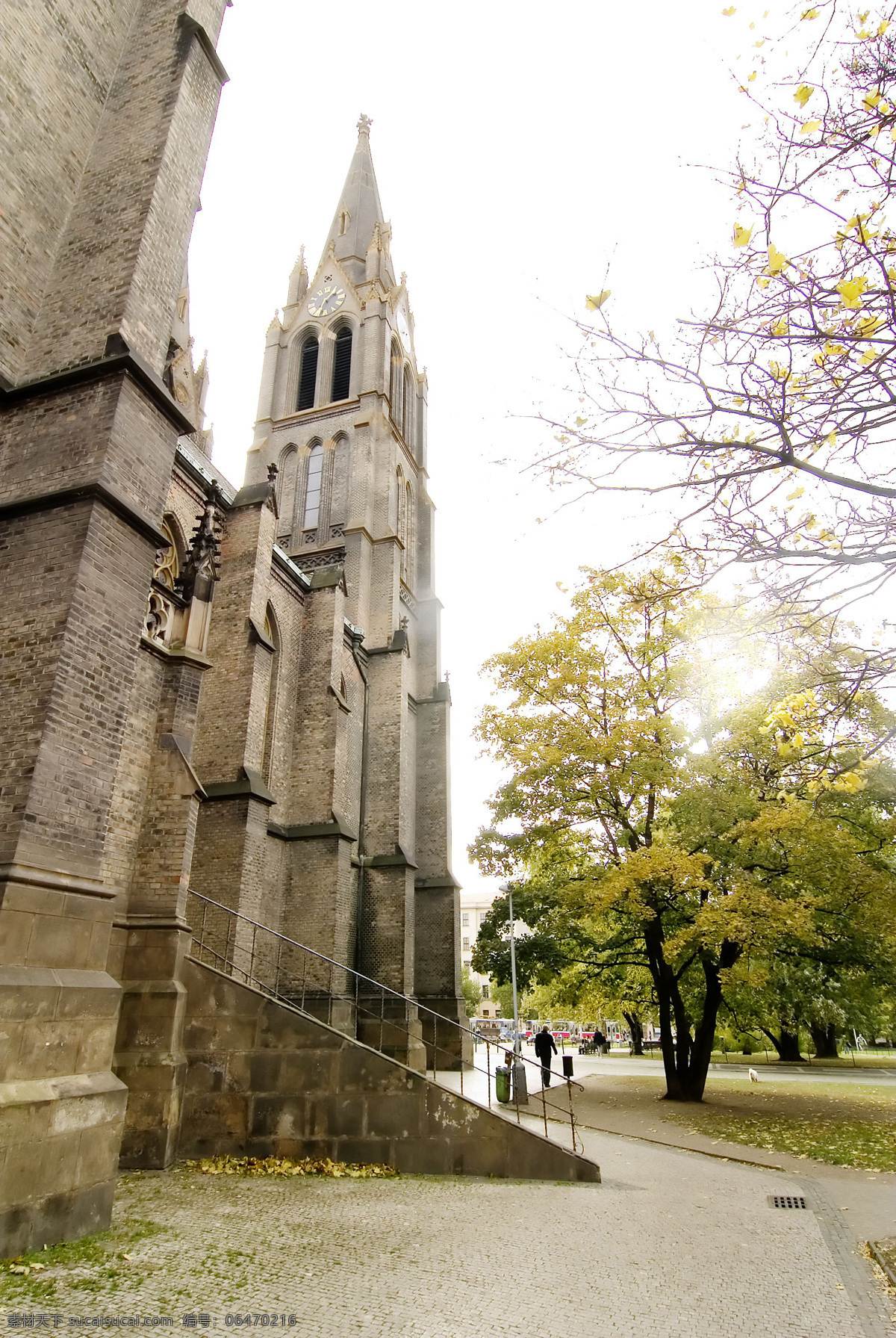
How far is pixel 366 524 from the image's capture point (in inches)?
992

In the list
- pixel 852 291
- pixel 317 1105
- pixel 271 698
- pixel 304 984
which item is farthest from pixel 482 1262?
pixel 271 698

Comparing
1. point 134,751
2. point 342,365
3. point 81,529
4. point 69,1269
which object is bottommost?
point 69,1269

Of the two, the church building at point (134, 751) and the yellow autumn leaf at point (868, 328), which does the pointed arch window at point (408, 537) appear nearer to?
the church building at point (134, 751)

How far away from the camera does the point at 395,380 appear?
1243 inches

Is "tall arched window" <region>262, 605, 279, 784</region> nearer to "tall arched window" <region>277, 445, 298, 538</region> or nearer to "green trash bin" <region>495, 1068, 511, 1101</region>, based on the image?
"green trash bin" <region>495, 1068, 511, 1101</region>

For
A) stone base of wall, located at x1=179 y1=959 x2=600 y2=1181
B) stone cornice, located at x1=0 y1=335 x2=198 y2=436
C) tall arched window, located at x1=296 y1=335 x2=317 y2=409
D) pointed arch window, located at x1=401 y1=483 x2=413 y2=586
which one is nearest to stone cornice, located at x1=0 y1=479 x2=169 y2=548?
stone cornice, located at x1=0 y1=335 x2=198 y2=436

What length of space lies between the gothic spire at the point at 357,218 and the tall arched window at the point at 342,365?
4.33 metres

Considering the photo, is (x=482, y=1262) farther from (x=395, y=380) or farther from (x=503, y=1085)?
(x=395, y=380)

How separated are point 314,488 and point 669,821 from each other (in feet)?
59.0

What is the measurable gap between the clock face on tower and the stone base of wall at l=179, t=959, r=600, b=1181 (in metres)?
30.1

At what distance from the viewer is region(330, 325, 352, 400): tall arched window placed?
2997cm

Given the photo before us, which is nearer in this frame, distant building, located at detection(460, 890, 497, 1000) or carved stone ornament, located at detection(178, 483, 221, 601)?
carved stone ornament, located at detection(178, 483, 221, 601)

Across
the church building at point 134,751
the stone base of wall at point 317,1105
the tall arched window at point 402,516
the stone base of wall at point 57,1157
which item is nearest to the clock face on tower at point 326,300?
the tall arched window at point 402,516

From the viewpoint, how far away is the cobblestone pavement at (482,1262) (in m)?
4.46
